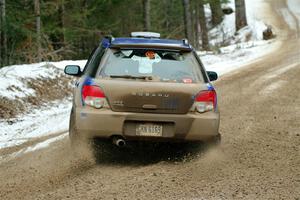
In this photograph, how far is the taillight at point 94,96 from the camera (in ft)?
23.6

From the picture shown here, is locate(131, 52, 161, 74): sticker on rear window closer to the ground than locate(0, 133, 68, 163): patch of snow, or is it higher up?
higher up

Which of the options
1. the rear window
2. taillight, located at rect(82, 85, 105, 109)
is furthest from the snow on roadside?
taillight, located at rect(82, 85, 105, 109)

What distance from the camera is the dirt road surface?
20.4 ft

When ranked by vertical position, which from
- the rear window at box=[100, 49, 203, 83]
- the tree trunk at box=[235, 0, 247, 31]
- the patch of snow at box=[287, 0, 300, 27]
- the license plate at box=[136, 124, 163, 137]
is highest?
the patch of snow at box=[287, 0, 300, 27]

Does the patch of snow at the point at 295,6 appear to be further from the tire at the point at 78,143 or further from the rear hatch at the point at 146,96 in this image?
the tire at the point at 78,143

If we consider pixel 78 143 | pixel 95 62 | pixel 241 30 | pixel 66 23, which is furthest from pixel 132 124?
pixel 241 30

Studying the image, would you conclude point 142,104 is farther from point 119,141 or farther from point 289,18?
point 289,18

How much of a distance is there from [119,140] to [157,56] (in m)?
1.31

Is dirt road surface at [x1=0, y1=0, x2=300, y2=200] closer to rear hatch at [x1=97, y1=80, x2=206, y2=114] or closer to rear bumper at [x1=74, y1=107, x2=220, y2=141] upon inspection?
rear bumper at [x1=74, y1=107, x2=220, y2=141]

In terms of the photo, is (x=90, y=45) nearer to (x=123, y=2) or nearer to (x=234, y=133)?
(x=123, y=2)

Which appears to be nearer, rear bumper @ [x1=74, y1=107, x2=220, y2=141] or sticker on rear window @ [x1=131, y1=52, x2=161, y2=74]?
rear bumper @ [x1=74, y1=107, x2=220, y2=141]

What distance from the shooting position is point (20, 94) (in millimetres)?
13266

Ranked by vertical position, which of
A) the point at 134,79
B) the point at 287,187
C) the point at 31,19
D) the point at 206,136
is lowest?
the point at 287,187

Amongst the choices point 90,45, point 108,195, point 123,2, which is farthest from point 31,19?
point 108,195
